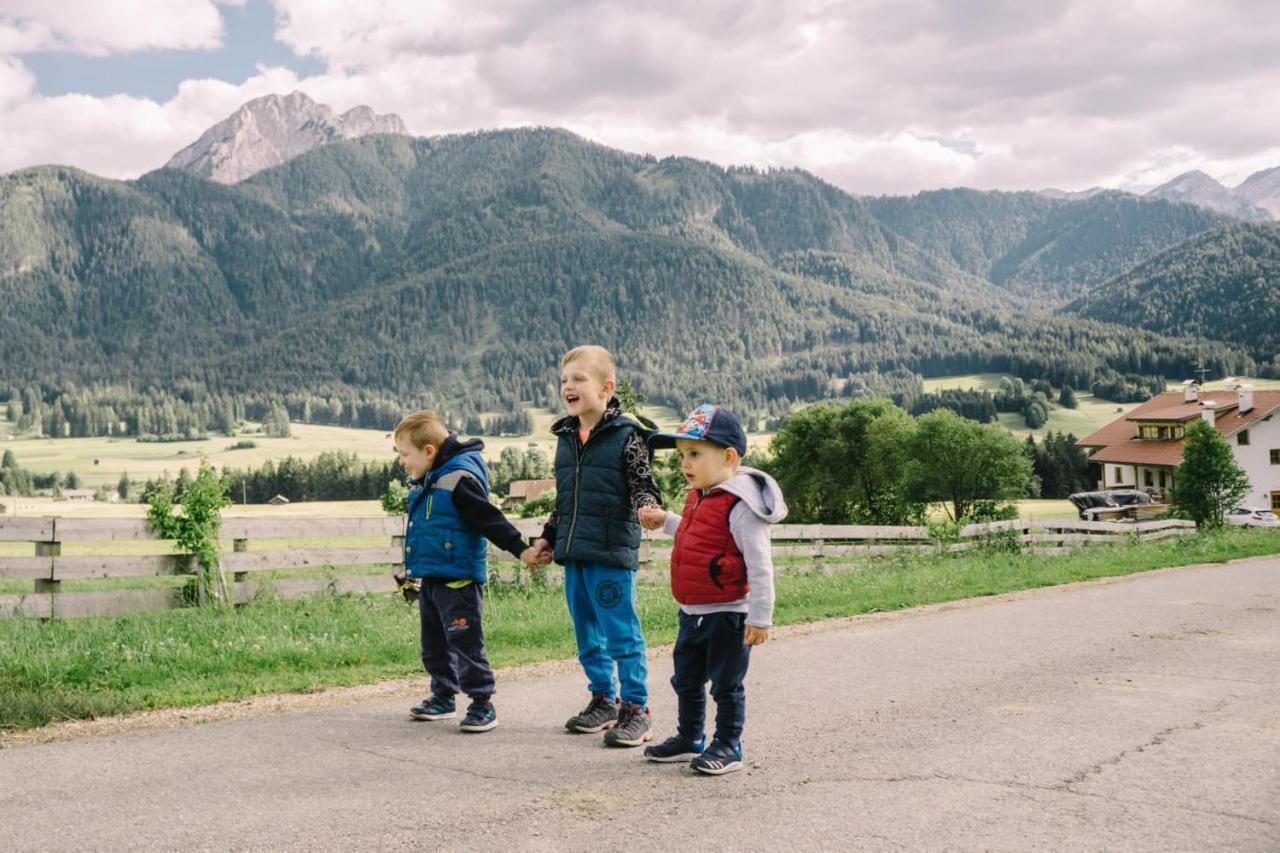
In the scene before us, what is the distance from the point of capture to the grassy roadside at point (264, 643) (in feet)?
23.4

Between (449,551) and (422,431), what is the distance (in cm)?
74

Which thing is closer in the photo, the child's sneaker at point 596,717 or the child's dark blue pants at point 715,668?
the child's dark blue pants at point 715,668

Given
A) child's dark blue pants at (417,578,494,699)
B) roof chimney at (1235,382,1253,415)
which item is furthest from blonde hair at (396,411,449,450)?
roof chimney at (1235,382,1253,415)

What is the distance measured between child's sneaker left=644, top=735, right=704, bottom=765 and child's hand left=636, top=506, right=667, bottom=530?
3.50 ft

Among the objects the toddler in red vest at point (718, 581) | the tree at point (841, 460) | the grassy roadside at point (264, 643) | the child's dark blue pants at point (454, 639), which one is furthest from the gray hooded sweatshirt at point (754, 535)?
the tree at point (841, 460)

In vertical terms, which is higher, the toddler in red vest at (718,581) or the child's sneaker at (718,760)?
the toddler in red vest at (718,581)

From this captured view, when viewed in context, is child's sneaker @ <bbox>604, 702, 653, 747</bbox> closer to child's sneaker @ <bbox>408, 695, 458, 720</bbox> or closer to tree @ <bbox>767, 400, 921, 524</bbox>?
child's sneaker @ <bbox>408, 695, 458, 720</bbox>

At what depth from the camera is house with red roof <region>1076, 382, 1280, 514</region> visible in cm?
7238

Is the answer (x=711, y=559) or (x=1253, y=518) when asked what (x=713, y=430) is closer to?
(x=711, y=559)

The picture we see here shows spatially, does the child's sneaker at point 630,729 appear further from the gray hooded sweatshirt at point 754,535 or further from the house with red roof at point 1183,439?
the house with red roof at point 1183,439

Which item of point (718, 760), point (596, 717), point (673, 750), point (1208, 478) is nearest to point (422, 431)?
point (596, 717)

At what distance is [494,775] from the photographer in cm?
518

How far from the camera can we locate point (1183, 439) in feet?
221

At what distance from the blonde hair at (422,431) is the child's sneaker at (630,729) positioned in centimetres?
193
